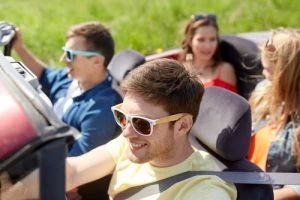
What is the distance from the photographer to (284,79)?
279 centimetres

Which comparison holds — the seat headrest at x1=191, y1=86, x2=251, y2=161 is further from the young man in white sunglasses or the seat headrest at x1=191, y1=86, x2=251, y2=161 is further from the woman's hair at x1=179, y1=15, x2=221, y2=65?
the woman's hair at x1=179, y1=15, x2=221, y2=65

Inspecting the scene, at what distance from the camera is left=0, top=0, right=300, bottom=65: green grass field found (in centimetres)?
676

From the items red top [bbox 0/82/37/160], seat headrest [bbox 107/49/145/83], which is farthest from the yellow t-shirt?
seat headrest [bbox 107/49/145/83]

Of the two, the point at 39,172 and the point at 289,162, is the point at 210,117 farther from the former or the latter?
the point at 39,172

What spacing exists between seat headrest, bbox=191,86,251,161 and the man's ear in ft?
0.74

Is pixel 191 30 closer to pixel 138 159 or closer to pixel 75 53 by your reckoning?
pixel 75 53

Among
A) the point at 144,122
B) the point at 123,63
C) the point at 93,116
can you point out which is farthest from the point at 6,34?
the point at 144,122

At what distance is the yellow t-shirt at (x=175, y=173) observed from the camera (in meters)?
1.97

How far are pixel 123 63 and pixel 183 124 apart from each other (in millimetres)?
1498

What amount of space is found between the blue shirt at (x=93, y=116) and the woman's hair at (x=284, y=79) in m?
0.73

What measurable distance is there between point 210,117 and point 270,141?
0.60 m

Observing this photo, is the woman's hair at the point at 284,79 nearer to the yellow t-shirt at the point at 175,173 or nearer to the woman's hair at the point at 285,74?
the woman's hair at the point at 285,74

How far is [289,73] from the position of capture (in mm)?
2799

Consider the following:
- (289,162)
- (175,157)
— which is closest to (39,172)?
(175,157)
